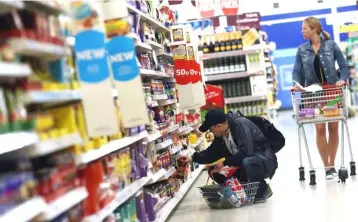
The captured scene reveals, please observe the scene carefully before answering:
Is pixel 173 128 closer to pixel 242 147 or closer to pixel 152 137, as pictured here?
pixel 242 147

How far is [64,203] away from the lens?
101 inches

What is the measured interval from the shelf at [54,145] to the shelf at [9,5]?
1.74 feet

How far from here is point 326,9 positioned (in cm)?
2500

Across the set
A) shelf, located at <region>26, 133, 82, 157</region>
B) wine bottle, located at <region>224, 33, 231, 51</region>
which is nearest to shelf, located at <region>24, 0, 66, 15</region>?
shelf, located at <region>26, 133, 82, 157</region>

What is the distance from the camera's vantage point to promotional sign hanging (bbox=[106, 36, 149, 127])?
3.07 meters

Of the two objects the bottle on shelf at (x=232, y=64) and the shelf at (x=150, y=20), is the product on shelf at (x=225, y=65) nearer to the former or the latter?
the bottle on shelf at (x=232, y=64)

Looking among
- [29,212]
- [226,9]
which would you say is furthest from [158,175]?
[226,9]

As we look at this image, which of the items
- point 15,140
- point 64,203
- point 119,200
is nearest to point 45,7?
point 15,140

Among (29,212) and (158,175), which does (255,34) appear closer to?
(158,175)

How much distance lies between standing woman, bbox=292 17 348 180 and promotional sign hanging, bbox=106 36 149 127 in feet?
11.9

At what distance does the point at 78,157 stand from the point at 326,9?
77.3 feet

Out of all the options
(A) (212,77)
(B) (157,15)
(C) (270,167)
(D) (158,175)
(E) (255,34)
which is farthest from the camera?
(E) (255,34)

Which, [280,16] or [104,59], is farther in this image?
[280,16]

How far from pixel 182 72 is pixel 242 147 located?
4.53 feet
